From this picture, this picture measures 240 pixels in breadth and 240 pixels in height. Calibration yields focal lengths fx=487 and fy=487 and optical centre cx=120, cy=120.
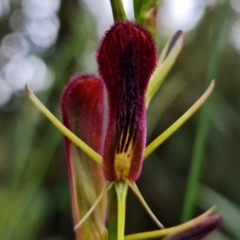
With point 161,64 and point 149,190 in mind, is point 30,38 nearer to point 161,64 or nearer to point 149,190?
point 149,190

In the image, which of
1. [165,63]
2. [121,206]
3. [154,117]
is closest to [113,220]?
[121,206]

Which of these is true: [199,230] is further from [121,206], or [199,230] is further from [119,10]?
[119,10]

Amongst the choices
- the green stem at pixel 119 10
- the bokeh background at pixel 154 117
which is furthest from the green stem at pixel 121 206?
the bokeh background at pixel 154 117

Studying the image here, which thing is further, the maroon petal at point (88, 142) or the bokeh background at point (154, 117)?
the bokeh background at point (154, 117)

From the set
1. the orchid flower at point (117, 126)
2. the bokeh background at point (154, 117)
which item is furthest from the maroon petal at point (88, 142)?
A: the bokeh background at point (154, 117)

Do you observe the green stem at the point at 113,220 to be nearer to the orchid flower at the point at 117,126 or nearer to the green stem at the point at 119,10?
the orchid flower at the point at 117,126

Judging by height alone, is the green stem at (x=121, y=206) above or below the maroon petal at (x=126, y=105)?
below

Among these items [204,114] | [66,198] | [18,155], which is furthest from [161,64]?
[66,198]
